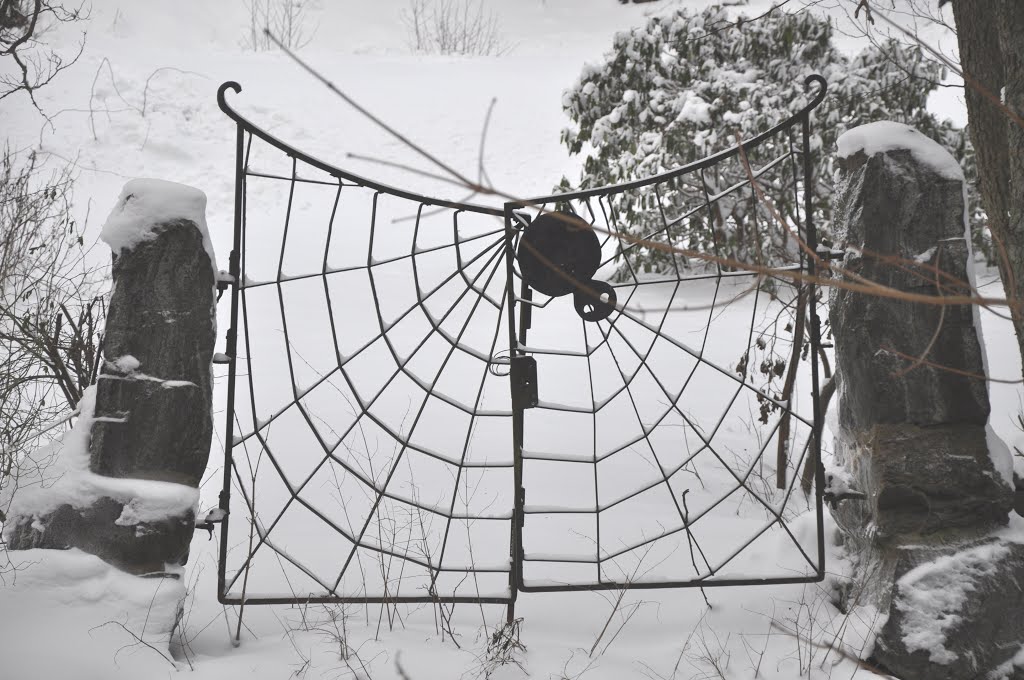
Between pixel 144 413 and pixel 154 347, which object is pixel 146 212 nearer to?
pixel 154 347

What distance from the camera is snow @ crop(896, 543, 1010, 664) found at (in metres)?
1.90

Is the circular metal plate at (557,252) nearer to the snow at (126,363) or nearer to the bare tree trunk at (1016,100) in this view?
the snow at (126,363)

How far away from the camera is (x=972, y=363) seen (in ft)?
6.77

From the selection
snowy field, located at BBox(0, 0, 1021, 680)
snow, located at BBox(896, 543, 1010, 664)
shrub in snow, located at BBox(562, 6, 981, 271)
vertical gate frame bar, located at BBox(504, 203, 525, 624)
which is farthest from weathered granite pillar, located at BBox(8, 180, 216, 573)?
shrub in snow, located at BBox(562, 6, 981, 271)

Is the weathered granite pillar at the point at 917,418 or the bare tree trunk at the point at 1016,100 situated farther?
the bare tree trunk at the point at 1016,100

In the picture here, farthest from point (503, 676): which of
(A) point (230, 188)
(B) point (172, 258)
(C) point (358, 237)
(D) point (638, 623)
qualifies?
(A) point (230, 188)

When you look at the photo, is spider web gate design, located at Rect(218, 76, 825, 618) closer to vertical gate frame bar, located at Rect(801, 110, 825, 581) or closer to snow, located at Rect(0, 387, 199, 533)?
vertical gate frame bar, located at Rect(801, 110, 825, 581)

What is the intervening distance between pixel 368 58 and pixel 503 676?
11.1 meters

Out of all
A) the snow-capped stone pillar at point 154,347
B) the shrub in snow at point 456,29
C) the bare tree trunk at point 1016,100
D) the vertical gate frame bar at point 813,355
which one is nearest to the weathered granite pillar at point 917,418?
the vertical gate frame bar at point 813,355

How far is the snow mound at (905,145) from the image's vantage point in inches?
83.7

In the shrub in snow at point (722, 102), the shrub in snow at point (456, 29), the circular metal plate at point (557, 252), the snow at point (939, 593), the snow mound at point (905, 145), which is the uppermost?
the shrub in snow at point (456, 29)

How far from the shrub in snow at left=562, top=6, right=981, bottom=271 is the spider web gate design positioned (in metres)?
0.17

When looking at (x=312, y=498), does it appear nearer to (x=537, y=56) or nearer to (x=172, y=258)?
(x=172, y=258)

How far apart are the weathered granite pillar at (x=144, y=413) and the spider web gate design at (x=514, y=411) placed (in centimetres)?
11
